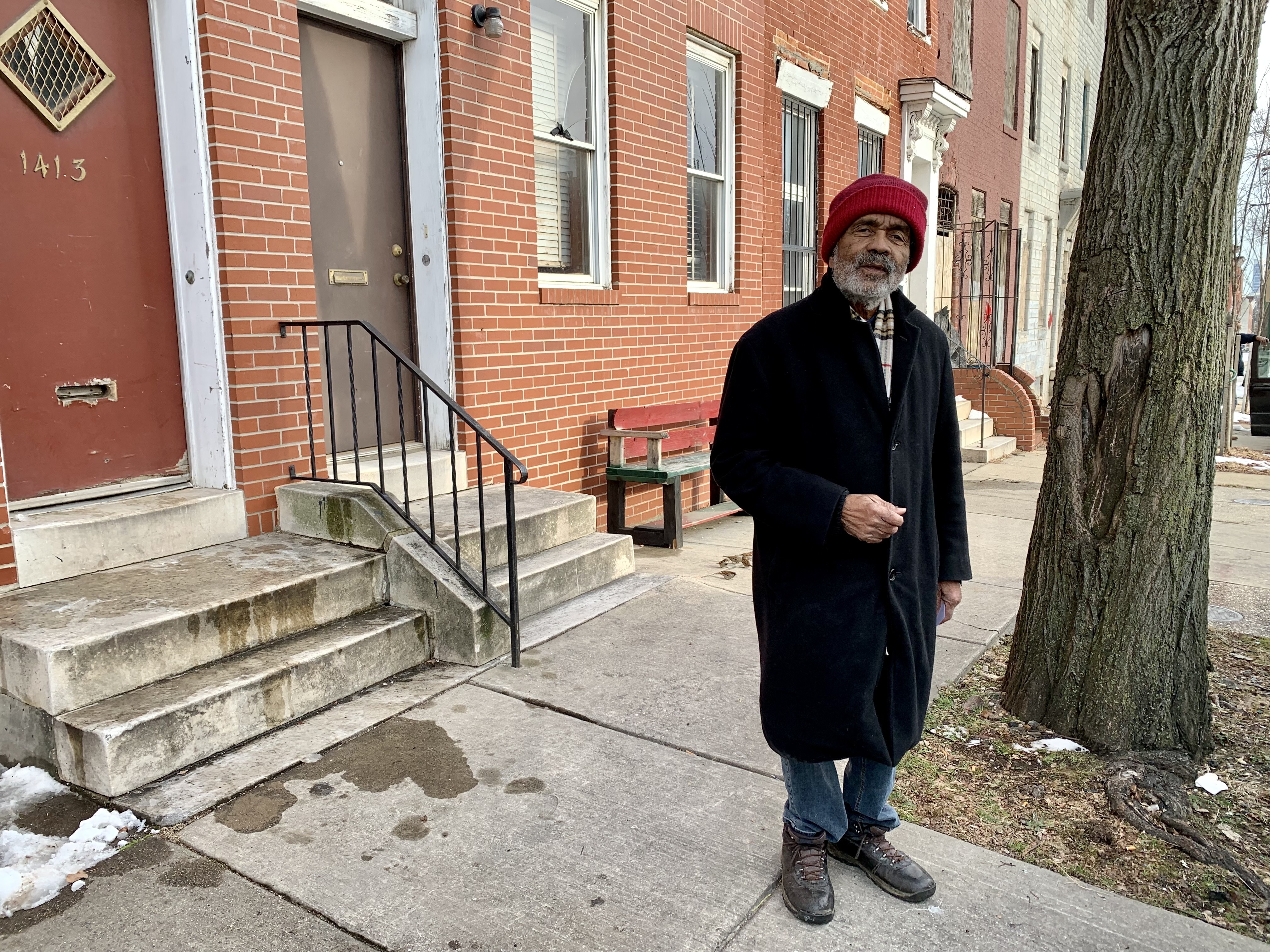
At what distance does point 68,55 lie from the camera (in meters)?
3.79

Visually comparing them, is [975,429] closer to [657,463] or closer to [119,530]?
[657,463]

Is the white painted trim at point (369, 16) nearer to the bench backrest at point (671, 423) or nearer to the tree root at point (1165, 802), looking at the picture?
the bench backrest at point (671, 423)

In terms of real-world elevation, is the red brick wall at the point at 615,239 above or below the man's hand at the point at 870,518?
above

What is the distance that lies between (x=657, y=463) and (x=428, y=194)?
2194 mm

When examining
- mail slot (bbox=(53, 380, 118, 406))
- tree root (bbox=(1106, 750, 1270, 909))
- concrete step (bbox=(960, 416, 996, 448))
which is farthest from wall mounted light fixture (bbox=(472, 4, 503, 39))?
concrete step (bbox=(960, 416, 996, 448))

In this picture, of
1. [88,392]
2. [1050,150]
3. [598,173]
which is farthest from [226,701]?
[1050,150]

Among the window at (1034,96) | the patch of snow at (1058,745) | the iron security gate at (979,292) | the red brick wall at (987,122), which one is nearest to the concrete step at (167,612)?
the patch of snow at (1058,745)

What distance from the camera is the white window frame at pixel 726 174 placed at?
736cm

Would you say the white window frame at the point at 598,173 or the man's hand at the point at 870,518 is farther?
the white window frame at the point at 598,173

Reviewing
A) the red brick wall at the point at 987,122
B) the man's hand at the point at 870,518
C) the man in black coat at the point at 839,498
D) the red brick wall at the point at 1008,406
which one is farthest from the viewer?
the red brick wall at the point at 987,122

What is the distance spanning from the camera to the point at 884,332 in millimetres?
2354

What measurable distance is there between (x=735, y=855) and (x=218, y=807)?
5.28ft

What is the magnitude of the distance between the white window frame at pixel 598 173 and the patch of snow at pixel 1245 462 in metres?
8.45

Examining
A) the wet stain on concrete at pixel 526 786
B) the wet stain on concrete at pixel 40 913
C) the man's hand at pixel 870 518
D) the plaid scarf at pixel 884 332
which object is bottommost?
the wet stain on concrete at pixel 526 786
